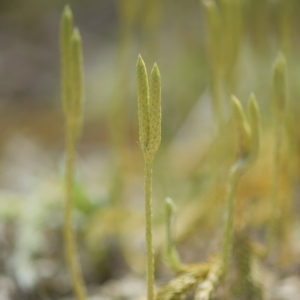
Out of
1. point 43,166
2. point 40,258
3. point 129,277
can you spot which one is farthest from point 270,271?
point 43,166

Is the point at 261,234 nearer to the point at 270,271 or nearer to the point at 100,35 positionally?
the point at 270,271

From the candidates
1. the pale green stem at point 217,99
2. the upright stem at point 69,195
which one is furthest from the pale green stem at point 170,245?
the pale green stem at point 217,99

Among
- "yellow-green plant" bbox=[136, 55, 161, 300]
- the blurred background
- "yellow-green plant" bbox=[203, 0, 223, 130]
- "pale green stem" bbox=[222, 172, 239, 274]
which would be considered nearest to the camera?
"yellow-green plant" bbox=[136, 55, 161, 300]

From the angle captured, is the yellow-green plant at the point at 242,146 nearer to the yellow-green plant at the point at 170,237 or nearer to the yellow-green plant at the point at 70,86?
the yellow-green plant at the point at 170,237

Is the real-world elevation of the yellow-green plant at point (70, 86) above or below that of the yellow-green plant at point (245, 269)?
above

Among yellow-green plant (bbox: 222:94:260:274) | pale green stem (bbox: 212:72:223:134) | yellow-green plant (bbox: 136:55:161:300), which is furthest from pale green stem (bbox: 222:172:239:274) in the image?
pale green stem (bbox: 212:72:223:134)

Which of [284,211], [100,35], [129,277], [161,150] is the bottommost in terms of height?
[129,277]

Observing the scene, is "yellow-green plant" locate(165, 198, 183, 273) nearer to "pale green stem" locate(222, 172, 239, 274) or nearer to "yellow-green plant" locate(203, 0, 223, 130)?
"pale green stem" locate(222, 172, 239, 274)

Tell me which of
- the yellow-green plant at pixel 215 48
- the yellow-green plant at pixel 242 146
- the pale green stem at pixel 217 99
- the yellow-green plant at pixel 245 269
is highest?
the yellow-green plant at pixel 215 48
